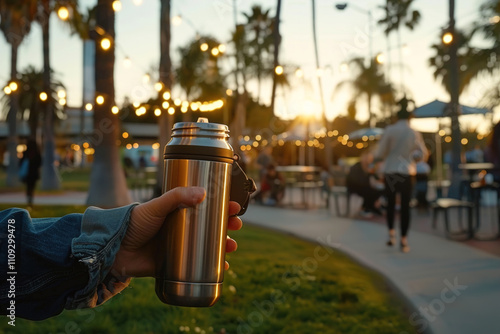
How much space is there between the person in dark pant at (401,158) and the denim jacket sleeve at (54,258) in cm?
763

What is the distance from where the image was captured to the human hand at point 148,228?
4.69 ft

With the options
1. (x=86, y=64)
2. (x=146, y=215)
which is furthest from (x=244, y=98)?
(x=146, y=215)

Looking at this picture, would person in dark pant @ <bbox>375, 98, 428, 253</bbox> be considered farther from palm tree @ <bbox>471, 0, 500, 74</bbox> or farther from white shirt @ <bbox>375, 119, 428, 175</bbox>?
palm tree @ <bbox>471, 0, 500, 74</bbox>

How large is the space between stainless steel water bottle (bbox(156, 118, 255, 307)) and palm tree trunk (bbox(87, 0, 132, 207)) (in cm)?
1343

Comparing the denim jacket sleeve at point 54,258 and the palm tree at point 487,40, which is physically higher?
the palm tree at point 487,40

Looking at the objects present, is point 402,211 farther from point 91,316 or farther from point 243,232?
point 91,316

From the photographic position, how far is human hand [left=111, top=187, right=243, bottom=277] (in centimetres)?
143

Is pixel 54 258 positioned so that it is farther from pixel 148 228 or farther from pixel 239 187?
pixel 239 187

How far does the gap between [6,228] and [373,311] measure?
179 inches

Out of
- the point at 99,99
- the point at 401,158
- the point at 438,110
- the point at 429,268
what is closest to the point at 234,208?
the point at 429,268

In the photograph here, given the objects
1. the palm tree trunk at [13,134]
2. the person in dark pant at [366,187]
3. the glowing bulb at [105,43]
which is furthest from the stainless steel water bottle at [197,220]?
the palm tree trunk at [13,134]

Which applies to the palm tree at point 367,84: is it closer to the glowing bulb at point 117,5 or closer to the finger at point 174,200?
the glowing bulb at point 117,5

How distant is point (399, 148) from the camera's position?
890 cm

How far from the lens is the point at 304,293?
20.2ft
